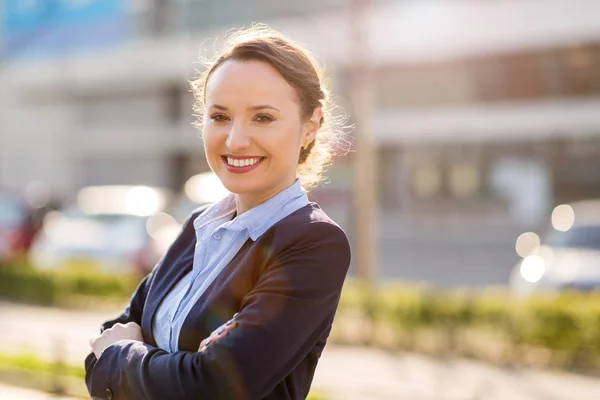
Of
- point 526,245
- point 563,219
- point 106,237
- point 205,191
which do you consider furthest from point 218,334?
point 526,245

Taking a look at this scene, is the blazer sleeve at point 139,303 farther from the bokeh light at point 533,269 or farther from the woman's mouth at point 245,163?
the bokeh light at point 533,269

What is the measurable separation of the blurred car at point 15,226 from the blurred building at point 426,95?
31.7ft

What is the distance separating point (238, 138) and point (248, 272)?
12.2 inches

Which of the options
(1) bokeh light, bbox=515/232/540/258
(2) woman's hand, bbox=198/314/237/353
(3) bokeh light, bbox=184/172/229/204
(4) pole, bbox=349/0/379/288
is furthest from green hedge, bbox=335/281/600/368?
(1) bokeh light, bbox=515/232/540/258

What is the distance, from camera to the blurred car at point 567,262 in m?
10.8

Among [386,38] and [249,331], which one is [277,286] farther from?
[386,38]

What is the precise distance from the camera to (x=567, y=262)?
11.3m

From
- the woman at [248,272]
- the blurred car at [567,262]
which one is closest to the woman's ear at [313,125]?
the woman at [248,272]

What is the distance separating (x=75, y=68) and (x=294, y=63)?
151ft

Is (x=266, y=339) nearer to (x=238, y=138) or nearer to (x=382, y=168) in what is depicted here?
(x=238, y=138)

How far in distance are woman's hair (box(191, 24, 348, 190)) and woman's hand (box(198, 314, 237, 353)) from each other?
54cm

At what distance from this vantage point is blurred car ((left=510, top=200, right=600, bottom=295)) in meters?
10.8

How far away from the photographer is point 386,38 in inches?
1439

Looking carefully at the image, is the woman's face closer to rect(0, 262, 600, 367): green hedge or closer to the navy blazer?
the navy blazer
